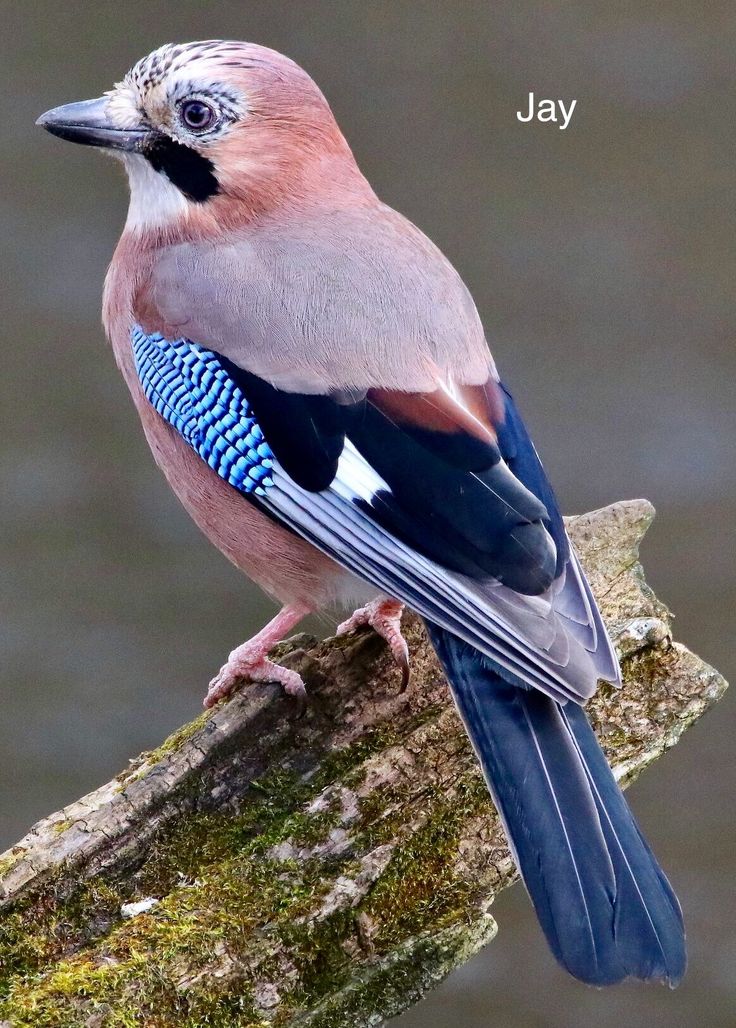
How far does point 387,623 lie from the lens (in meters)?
4.16

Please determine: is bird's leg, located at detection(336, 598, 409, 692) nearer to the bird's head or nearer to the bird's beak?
the bird's head

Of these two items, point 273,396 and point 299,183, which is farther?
point 299,183

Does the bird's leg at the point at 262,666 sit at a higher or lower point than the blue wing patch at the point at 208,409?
lower

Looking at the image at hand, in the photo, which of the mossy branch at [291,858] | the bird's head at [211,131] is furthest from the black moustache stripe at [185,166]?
the mossy branch at [291,858]

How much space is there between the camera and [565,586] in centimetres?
376

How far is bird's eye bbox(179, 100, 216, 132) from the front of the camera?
427 centimetres

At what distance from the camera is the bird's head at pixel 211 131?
14.0 ft

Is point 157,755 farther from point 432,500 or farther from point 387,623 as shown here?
point 432,500

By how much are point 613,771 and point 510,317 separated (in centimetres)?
362

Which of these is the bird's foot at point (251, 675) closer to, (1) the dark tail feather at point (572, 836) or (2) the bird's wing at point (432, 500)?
(2) the bird's wing at point (432, 500)

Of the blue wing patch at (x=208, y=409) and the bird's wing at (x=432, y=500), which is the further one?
the blue wing patch at (x=208, y=409)

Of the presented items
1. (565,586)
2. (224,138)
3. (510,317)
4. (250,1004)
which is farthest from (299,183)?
(510,317)

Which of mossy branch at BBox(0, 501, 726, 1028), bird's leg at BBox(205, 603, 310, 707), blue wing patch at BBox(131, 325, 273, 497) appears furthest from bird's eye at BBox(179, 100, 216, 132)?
mossy branch at BBox(0, 501, 726, 1028)

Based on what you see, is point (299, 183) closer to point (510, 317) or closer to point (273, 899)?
point (273, 899)
